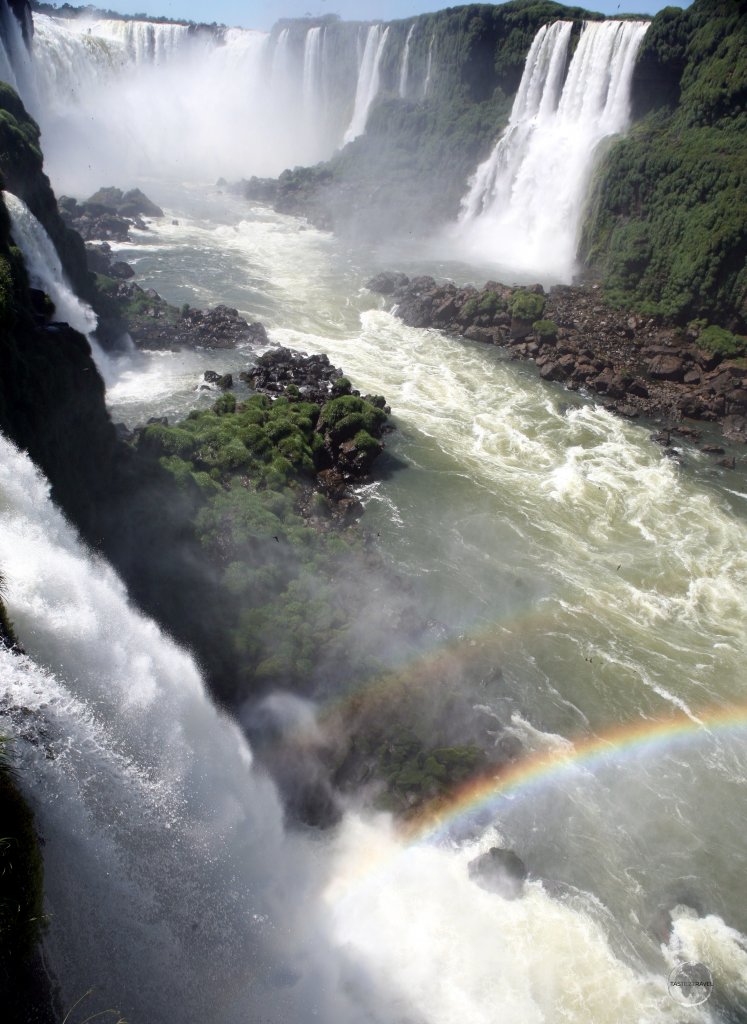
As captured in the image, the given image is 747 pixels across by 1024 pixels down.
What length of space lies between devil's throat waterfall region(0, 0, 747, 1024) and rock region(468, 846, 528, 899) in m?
0.06

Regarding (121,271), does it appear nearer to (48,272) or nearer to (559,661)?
(48,272)

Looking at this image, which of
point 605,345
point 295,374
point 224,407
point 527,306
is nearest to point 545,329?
point 527,306

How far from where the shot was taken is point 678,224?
39.1m

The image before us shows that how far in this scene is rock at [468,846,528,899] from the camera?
1249cm

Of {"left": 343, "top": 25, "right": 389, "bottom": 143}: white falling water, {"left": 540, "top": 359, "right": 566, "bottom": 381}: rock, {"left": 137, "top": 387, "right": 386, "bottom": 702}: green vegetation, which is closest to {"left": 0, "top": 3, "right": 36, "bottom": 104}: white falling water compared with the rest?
{"left": 343, "top": 25, "right": 389, "bottom": 143}: white falling water

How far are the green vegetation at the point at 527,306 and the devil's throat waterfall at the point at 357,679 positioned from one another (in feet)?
5.37

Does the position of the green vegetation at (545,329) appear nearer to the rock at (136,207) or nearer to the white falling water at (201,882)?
the white falling water at (201,882)

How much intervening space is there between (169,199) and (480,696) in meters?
70.4

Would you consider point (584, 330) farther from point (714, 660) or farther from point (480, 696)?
point (480, 696)

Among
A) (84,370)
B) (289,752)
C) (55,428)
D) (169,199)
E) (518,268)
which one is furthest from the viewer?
(169,199)

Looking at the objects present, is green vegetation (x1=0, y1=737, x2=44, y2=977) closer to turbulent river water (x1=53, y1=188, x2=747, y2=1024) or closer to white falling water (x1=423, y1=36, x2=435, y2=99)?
turbulent river water (x1=53, y1=188, x2=747, y2=1024)

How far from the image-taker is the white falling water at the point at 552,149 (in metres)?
47.2

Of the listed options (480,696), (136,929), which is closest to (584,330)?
(480,696)

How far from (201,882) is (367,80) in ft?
291
